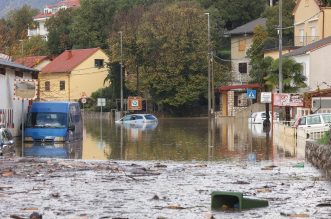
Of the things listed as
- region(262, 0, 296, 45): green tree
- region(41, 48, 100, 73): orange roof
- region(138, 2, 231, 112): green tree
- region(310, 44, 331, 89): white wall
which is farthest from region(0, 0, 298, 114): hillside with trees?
region(310, 44, 331, 89): white wall

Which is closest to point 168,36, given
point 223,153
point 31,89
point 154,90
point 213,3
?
point 154,90

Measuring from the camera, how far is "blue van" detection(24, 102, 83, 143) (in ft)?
147

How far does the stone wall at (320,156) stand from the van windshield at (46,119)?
708 inches

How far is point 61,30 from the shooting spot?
135 meters

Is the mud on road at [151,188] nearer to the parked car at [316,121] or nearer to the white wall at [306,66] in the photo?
the parked car at [316,121]

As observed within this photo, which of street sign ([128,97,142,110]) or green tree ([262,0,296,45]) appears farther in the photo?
green tree ([262,0,296,45])

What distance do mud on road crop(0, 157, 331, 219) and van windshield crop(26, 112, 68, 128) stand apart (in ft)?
50.4

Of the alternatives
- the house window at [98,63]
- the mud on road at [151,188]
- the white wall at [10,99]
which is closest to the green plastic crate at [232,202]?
the mud on road at [151,188]

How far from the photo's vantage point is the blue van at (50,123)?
147 ft

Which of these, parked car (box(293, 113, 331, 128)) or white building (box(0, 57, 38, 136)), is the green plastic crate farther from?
white building (box(0, 57, 38, 136))

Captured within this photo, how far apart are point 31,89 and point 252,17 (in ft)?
259

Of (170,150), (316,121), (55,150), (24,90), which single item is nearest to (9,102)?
(24,90)

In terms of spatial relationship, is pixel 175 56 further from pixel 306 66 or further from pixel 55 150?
pixel 55 150

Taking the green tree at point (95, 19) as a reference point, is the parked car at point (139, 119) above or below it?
below
